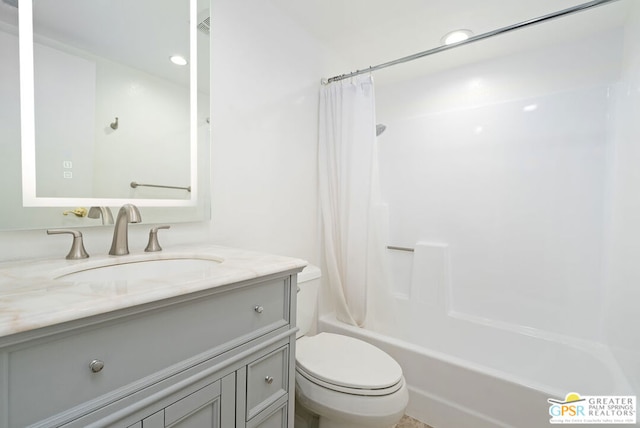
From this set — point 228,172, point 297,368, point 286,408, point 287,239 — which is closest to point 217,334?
point 286,408

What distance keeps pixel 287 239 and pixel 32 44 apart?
1.31 m

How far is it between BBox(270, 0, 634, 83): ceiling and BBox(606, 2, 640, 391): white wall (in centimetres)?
25

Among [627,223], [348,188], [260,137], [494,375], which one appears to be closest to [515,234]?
[627,223]

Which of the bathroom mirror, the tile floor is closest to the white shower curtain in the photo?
the tile floor

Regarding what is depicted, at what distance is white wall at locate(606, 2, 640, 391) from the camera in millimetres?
1347

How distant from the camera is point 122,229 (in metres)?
1.01

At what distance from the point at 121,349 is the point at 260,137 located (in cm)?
120

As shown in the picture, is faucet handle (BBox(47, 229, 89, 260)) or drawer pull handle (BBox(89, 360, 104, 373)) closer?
drawer pull handle (BBox(89, 360, 104, 373))

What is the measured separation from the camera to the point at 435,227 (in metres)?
2.26

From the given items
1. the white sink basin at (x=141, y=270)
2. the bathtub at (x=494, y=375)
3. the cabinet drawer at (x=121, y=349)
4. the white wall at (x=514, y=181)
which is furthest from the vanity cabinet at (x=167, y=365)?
the white wall at (x=514, y=181)

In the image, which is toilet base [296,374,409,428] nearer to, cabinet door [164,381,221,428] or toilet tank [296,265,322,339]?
toilet tank [296,265,322,339]

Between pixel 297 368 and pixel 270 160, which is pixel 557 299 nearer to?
pixel 297 368

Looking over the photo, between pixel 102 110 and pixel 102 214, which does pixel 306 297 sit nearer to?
pixel 102 214

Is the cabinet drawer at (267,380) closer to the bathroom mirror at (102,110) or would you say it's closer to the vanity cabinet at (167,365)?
the vanity cabinet at (167,365)
